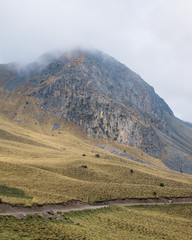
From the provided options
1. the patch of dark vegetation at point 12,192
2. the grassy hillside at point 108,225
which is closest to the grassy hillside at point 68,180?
the patch of dark vegetation at point 12,192

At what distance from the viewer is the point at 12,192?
3981 cm

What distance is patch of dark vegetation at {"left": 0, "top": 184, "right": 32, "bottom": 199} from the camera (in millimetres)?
38181

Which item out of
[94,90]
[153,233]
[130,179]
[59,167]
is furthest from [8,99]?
[153,233]

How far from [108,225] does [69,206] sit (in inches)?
342

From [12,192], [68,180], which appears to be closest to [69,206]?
[12,192]

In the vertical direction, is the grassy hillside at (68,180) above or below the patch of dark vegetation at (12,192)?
above

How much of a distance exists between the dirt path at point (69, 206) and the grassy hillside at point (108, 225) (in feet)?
6.53

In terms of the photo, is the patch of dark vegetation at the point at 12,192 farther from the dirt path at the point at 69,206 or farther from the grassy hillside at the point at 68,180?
the dirt path at the point at 69,206

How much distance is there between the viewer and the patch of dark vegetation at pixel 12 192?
38.2m

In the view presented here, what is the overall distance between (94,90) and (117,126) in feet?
133

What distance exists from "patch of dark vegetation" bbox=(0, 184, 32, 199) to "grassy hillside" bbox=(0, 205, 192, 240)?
1131 centimetres

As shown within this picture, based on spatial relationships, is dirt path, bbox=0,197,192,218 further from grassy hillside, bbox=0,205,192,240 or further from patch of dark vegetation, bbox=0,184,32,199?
patch of dark vegetation, bbox=0,184,32,199

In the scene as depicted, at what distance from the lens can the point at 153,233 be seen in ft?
101

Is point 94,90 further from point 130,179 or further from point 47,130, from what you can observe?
point 130,179
